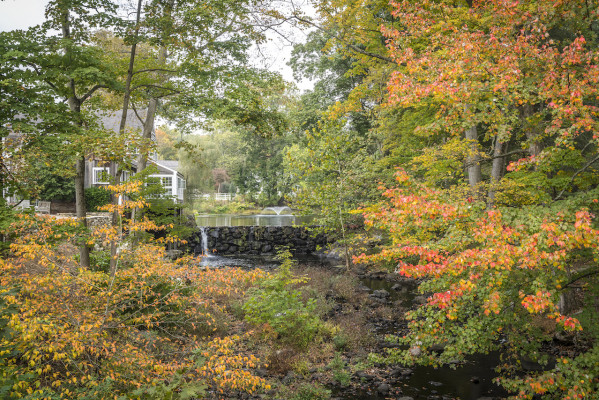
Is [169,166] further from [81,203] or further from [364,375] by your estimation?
[364,375]

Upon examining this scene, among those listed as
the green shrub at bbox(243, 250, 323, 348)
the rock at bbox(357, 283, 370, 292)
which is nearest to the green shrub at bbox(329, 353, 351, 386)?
the green shrub at bbox(243, 250, 323, 348)

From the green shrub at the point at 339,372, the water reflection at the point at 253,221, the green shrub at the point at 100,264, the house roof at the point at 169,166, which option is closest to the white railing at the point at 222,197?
the water reflection at the point at 253,221

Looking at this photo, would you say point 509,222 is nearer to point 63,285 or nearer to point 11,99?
point 63,285

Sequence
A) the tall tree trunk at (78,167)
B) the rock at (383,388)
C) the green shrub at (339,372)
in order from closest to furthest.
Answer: the rock at (383,388) → the green shrub at (339,372) → the tall tree trunk at (78,167)

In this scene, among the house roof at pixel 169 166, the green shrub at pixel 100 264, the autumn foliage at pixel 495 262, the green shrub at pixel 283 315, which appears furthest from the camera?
the house roof at pixel 169 166

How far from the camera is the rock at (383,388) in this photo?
651 centimetres

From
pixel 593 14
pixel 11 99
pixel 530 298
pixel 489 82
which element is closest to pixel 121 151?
pixel 11 99

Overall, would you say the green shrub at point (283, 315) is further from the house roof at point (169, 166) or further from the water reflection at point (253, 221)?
the house roof at point (169, 166)

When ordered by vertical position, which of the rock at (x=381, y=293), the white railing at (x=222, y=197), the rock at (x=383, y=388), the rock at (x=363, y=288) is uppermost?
the white railing at (x=222, y=197)

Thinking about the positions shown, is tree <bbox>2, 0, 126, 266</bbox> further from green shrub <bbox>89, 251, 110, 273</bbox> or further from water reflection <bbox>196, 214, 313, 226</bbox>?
water reflection <bbox>196, 214, 313, 226</bbox>

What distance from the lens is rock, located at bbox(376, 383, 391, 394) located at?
6.51 metres

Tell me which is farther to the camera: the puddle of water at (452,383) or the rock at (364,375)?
the rock at (364,375)

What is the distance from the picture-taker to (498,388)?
6664 millimetres

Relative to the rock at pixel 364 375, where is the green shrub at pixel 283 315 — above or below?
above
